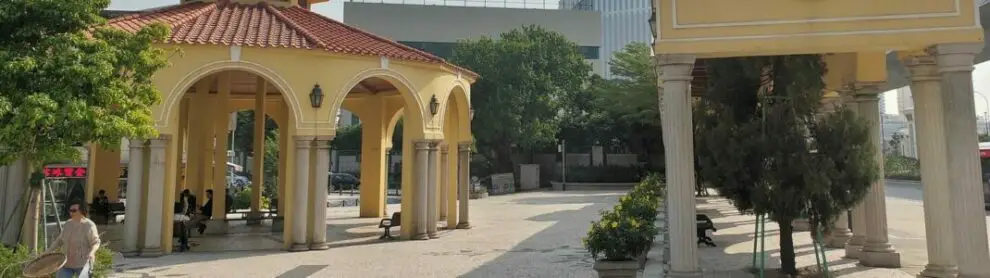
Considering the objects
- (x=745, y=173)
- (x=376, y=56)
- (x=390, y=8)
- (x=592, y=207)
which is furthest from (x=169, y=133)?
(x=390, y=8)

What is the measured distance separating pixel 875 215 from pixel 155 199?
1346cm

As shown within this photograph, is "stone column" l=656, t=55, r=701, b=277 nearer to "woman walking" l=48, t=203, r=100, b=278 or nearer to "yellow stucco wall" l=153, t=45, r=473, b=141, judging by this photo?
"woman walking" l=48, t=203, r=100, b=278

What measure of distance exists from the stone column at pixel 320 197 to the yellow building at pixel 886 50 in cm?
820

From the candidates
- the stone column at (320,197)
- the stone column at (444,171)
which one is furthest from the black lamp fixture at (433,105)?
the stone column at (320,197)

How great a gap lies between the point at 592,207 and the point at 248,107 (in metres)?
15.0

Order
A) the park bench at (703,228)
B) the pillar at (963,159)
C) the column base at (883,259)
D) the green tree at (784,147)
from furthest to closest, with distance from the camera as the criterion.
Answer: the park bench at (703,228) → the column base at (883,259) → the green tree at (784,147) → the pillar at (963,159)

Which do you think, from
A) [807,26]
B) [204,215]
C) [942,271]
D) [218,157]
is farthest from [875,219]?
[218,157]

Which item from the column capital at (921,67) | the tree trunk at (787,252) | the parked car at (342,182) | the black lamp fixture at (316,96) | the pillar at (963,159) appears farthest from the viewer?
the parked car at (342,182)

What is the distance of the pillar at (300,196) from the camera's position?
43.6ft

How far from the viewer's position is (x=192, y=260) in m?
12.0

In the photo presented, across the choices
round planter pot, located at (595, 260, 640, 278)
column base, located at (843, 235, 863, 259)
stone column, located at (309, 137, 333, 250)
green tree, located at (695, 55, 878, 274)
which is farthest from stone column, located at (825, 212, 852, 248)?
stone column, located at (309, 137, 333, 250)

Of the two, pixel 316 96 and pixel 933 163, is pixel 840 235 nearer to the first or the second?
pixel 933 163

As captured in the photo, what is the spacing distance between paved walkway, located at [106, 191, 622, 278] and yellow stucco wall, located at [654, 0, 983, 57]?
446 cm

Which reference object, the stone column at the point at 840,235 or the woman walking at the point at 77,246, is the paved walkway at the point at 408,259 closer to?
the woman walking at the point at 77,246
